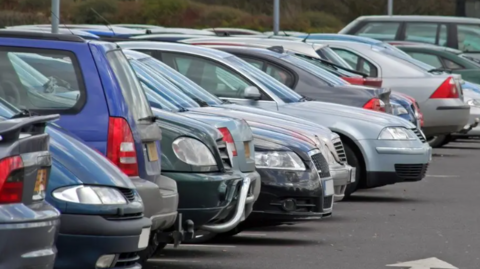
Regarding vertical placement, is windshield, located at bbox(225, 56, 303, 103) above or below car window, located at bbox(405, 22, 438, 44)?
above

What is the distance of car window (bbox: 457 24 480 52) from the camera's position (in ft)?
94.1

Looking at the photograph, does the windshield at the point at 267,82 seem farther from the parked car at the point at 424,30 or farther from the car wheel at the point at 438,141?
the parked car at the point at 424,30

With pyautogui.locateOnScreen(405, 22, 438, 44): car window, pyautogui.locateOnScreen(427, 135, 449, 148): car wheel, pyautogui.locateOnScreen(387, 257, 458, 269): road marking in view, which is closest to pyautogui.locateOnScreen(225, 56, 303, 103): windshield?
pyautogui.locateOnScreen(387, 257, 458, 269): road marking

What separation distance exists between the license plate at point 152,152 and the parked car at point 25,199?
2.03 m

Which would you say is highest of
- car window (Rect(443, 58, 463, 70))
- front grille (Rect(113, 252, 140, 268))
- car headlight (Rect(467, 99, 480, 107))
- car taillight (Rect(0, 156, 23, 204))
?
car taillight (Rect(0, 156, 23, 204))

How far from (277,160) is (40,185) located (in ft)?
15.3

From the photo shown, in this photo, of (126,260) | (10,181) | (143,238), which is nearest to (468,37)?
(143,238)

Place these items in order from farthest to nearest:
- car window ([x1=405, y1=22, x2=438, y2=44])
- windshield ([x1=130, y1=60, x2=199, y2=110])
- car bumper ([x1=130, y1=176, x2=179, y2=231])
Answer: car window ([x1=405, y1=22, x2=438, y2=44]), windshield ([x1=130, y1=60, x2=199, y2=110]), car bumper ([x1=130, y1=176, x2=179, y2=231])

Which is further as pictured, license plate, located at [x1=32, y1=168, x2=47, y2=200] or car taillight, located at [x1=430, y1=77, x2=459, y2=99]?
car taillight, located at [x1=430, y1=77, x2=459, y2=99]

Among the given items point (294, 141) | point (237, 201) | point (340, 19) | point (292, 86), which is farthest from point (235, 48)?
point (340, 19)

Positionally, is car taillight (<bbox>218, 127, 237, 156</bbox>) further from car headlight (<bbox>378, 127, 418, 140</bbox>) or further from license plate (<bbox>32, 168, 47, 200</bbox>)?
car headlight (<bbox>378, 127, 418, 140</bbox>)

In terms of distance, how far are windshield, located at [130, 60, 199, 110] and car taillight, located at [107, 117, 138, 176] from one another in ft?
7.44

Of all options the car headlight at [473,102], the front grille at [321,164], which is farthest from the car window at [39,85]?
the car headlight at [473,102]

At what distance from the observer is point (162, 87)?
384 inches
